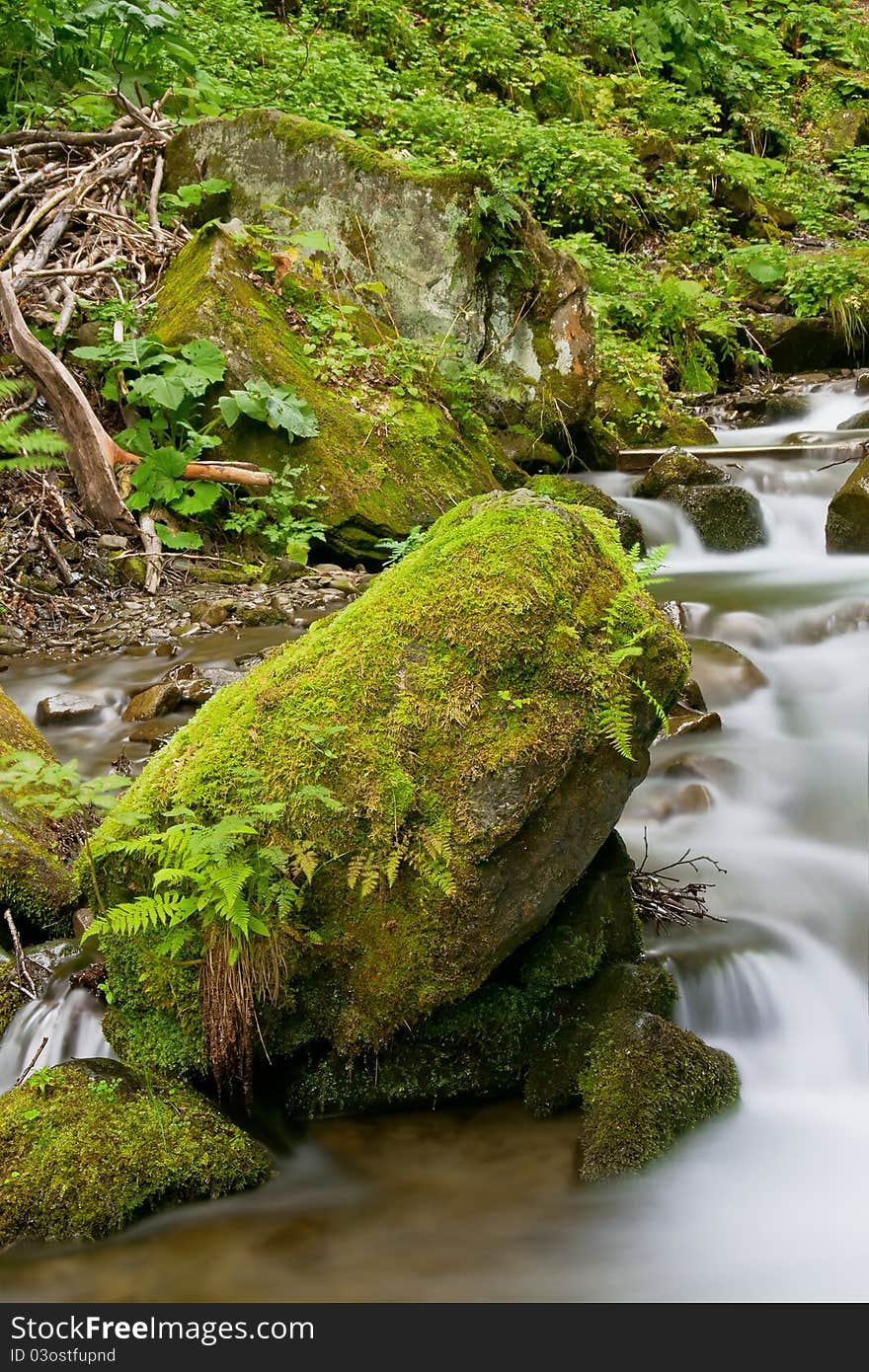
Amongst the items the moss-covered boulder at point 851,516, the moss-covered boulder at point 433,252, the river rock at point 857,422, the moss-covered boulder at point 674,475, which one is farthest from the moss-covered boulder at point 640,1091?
the river rock at point 857,422

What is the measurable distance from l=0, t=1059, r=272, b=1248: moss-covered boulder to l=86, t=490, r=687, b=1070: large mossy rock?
0.64 ft

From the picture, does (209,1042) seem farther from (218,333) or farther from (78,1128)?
(218,333)

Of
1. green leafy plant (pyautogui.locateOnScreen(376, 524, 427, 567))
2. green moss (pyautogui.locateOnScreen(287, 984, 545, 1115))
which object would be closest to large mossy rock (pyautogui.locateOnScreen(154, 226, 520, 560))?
green leafy plant (pyautogui.locateOnScreen(376, 524, 427, 567))

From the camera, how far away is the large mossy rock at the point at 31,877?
140 inches

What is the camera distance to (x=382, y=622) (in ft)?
10.7

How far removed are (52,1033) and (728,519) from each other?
655 cm

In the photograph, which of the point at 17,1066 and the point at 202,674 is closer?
the point at 17,1066

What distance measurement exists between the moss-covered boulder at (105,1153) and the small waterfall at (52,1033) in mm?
210

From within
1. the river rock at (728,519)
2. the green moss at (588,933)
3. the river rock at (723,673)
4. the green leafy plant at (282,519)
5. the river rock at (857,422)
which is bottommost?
the river rock at (857,422)

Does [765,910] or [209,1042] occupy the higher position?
[209,1042]

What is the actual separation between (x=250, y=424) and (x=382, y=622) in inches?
203

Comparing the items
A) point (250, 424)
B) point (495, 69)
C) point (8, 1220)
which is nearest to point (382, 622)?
point (8, 1220)

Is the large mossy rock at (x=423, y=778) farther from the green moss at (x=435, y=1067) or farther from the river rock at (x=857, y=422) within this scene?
the river rock at (x=857, y=422)

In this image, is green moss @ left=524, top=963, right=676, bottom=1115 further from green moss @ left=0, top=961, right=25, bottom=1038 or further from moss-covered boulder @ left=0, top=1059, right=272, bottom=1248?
green moss @ left=0, top=961, right=25, bottom=1038
